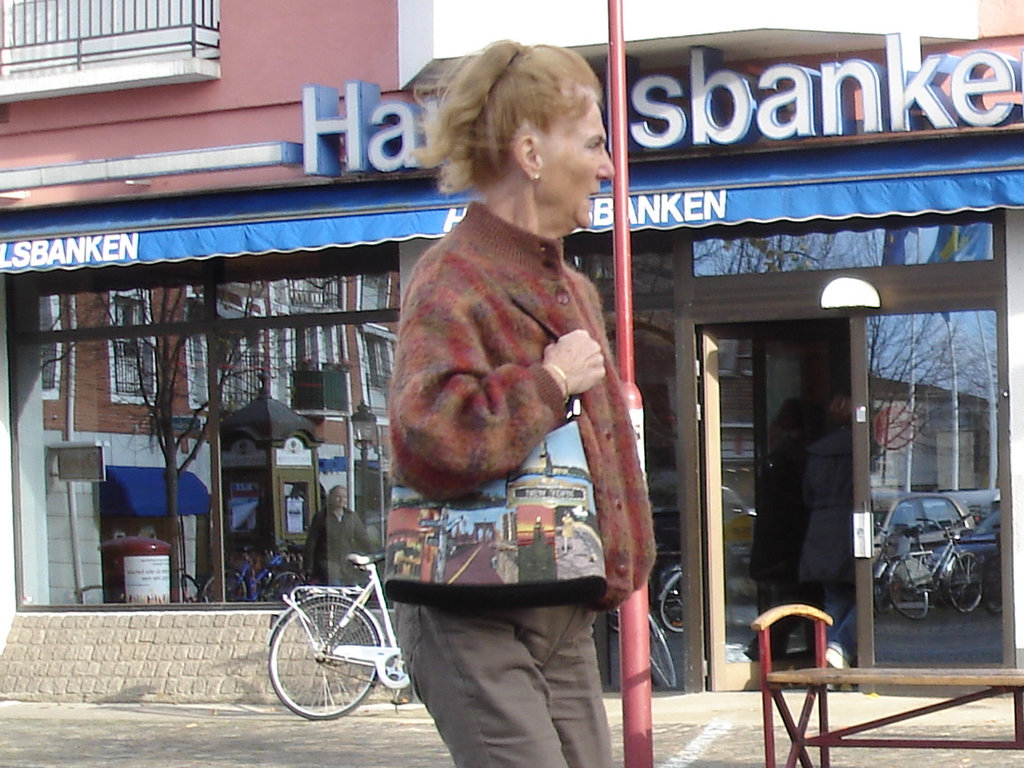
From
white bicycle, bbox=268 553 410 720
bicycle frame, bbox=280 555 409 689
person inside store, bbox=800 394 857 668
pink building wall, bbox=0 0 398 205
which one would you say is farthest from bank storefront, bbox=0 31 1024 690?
white bicycle, bbox=268 553 410 720

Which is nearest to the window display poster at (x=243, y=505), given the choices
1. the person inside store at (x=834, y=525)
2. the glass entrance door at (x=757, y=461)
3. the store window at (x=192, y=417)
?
the store window at (x=192, y=417)

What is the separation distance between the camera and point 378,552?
35.5ft

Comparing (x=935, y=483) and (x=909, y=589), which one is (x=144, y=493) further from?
(x=935, y=483)

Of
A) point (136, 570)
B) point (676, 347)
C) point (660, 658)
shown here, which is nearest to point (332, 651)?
point (660, 658)

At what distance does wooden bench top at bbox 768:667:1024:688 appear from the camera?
5871 millimetres

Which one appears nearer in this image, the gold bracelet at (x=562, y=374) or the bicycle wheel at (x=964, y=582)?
the gold bracelet at (x=562, y=374)

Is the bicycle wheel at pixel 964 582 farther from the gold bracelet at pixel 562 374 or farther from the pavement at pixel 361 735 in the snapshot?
the gold bracelet at pixel 562 374

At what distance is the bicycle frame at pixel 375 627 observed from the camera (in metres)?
9.82

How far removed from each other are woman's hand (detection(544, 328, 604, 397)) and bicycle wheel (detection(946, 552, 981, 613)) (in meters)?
7.46

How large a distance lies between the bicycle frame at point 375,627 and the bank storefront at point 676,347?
2.47 feet

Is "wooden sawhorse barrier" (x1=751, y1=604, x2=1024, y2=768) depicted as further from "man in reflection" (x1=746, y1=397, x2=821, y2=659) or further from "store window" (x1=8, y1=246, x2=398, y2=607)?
"store window" (x1=8, y1=246, x2=398, y2=607)

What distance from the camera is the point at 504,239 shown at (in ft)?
8.79

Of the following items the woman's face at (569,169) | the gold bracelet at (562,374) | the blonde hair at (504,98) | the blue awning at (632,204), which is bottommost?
the gold bracelet at (562,374)

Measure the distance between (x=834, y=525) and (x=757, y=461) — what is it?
2.17ft
